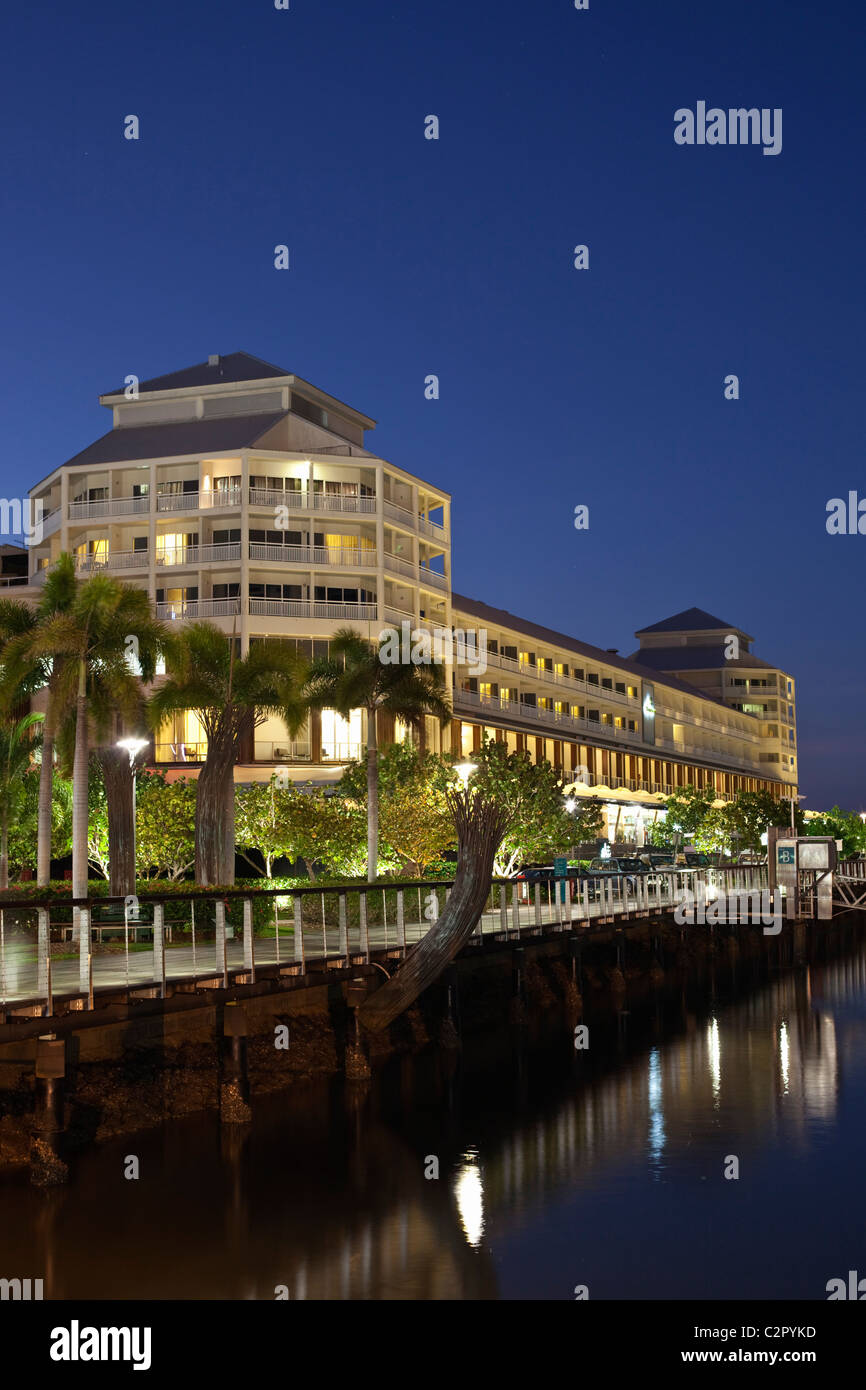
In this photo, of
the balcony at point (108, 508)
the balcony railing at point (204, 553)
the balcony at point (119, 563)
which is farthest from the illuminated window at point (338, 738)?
the balcony at point (108, 508)

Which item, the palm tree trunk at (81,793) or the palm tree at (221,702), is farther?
the palm tree at (221,702)

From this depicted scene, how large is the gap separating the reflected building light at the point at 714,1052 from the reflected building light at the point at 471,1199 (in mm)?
8049

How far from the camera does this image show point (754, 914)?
4831 cm

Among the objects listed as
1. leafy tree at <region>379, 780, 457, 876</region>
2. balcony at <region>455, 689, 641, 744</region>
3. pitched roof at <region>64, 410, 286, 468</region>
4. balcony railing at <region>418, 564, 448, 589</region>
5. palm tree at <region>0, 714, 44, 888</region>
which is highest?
pitched roof at <region>64, 410, 286, 468</region>

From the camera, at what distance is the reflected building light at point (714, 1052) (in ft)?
102

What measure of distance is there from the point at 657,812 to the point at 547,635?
718 inches

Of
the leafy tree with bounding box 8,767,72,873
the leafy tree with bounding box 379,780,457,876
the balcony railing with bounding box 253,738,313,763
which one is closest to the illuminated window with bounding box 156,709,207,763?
the balcony railing with bounding box 253,738,313,763

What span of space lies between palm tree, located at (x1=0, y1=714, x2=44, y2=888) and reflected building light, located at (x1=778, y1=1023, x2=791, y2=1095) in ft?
76.8

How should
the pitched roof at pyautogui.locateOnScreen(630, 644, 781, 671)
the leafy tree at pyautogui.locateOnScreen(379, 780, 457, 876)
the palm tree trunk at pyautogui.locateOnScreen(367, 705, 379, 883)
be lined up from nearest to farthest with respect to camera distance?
the palm tree trunk at pyautogui.locateOnScreen(367, 705, 379, 883) → the leafy tree at pyautogui.locateOnScreen(379, 780, 457, 876) → the pitched roof at pyautogui.locateOnScreen(630, 644, 781, 671)

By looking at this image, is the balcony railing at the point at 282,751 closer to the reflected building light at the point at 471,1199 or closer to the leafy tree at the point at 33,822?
the leafy tree at the point at 33,822

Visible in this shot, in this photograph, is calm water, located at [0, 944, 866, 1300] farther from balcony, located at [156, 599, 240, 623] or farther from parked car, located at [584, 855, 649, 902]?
balcony, located at [156, 599, 240, 623]

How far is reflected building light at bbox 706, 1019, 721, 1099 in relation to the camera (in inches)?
1218
